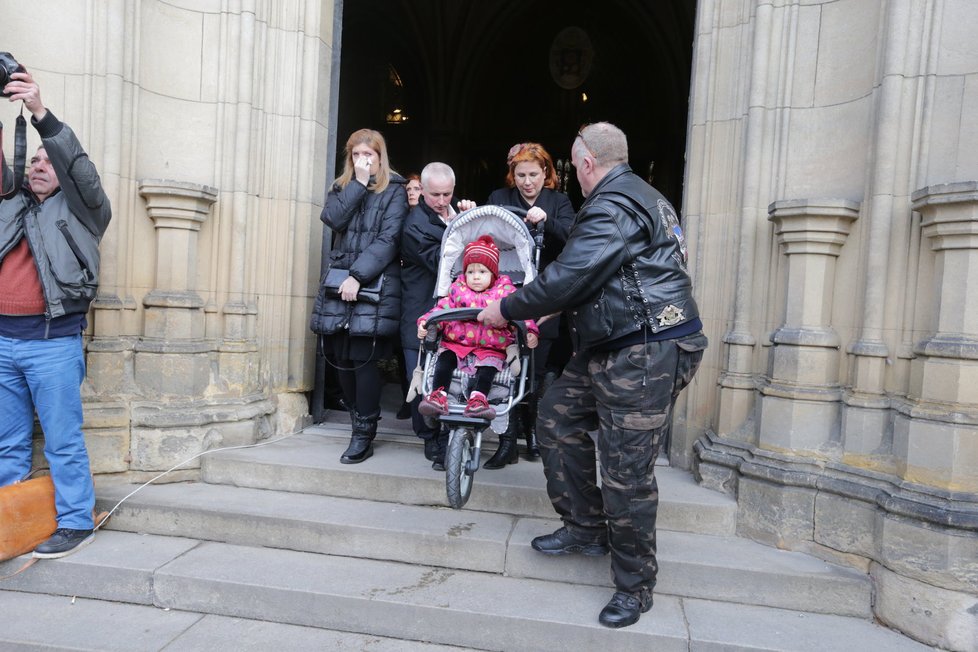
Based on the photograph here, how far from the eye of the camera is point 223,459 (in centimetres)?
427

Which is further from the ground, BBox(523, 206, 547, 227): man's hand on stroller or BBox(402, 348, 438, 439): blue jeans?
BBox(523, 206, 547, 227): man's hand on stroller

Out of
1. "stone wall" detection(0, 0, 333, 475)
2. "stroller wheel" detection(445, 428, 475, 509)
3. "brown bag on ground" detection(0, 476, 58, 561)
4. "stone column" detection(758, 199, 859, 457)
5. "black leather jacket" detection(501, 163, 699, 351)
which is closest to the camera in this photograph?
"black leather jacket" detection(501, 163, 699, 351)

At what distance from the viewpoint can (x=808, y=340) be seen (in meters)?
3.62

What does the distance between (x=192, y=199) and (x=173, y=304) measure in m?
0.67

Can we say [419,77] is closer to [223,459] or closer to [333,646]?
[223,459]

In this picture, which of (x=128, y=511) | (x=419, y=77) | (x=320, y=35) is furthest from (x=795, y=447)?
(x=419, y=77)

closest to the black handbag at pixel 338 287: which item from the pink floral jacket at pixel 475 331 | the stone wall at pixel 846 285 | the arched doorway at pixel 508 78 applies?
the pink floral jacket at pixel 475 331

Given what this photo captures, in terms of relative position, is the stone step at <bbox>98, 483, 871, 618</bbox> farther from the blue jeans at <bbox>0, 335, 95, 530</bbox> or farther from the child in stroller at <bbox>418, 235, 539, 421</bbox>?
the child in stroller at <bbox>418, 235, 539, 421</bbox>

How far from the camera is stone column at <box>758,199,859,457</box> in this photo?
3.59m

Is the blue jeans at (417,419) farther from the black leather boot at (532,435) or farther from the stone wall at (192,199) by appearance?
the stone wall at (192,199)

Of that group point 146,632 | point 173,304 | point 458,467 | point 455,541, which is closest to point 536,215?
point 458,467

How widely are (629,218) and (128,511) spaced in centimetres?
314

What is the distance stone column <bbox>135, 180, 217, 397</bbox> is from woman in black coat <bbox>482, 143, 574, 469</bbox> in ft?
6.20

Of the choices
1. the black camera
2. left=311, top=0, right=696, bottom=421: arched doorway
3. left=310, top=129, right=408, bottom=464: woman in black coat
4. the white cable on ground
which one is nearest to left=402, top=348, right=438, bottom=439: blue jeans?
left=310, top=129, right=408, bottom=464: woman in black coat
